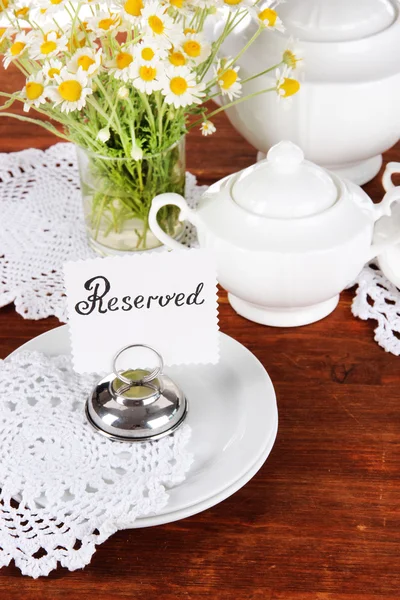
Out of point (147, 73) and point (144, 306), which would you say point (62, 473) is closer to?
point (144, 306)

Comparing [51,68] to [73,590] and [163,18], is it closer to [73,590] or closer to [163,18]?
Result: [163,18]

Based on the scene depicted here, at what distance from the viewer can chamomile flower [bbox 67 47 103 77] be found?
0.71 metres

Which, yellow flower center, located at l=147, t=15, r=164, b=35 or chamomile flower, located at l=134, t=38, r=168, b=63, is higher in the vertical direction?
yellow flower center, located at l=147, t=15, r=164, b=35

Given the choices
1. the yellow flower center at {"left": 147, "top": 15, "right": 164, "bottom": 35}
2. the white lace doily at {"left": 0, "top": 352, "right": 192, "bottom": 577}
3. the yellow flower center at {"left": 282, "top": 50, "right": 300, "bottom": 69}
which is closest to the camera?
the white lace doily at {"left": 0, "top": 352, "right": 192, "bottom": 577}

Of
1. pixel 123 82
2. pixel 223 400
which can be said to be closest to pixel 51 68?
pixel 123 82

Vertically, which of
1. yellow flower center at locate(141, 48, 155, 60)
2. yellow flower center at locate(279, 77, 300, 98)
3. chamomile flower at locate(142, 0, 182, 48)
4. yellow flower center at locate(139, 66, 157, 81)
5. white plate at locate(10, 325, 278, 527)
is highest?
chamomile flower at locate(142, 0, 182, 48)

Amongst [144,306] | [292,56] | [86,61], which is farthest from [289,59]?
[144,306]

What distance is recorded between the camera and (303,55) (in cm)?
89

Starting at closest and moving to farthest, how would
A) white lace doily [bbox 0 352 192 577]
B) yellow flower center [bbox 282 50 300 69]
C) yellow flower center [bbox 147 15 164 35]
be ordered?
white lace doily [bbox 0 352 192 577] → yellow flower center [bbox 147 15 164 35] → yellow flower center [bbox 282 50 300 69]

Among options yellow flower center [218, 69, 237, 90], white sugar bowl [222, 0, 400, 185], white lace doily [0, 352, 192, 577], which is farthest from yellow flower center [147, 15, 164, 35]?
white lace doily [0, 352, 192, 577]

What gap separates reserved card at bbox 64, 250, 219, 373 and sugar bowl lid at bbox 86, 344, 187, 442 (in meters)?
0.02

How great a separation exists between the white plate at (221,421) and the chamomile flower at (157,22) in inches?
11.1

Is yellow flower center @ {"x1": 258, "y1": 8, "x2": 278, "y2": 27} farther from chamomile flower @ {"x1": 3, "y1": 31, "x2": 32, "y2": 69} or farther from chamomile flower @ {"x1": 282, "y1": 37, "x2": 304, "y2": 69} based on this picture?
chamomile flower @ {"x1": 3, "y1": 31, "x2": 32, "y2": 69}

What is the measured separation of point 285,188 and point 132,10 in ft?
0.70
